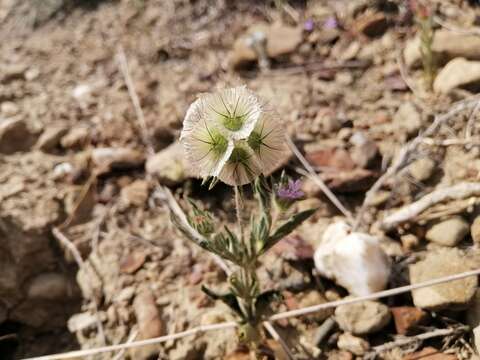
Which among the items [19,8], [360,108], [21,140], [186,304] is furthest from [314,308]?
[19,8]

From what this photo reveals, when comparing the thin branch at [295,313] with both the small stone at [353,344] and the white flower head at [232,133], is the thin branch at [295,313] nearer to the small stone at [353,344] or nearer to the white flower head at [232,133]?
the small stone at [353,344]

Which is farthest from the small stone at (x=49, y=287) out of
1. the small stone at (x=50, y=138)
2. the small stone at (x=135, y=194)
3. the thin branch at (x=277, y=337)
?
the thin branch at (x=277, y=337)

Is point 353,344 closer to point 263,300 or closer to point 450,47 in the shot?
point 263,300

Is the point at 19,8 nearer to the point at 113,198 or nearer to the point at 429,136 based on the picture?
the point at 113,198

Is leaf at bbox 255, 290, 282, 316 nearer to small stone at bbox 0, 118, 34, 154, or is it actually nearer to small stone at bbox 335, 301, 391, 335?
small stone at bbox 335, 301, 391, 335

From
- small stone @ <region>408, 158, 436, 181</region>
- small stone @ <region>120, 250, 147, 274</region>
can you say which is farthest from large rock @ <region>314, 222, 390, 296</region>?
small stone @ <region>120, 250, 147, 274</region>

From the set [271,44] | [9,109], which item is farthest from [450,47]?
[9,109]
